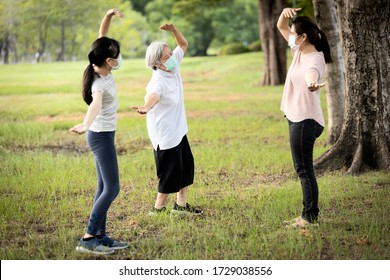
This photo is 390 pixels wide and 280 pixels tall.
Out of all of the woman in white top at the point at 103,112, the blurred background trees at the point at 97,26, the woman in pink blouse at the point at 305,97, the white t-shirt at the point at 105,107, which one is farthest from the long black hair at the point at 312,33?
the blurred background trees at the point at 97,26

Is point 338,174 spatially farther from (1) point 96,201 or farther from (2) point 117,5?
(2) point 117,5

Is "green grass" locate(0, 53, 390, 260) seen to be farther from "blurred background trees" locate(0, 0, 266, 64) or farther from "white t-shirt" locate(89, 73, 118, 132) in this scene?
"blurred background trees" locate(0, 0, 266, 64)

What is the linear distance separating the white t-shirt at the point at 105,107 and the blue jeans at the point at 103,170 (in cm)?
5

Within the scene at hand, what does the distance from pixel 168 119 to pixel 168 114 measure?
0.15 ft

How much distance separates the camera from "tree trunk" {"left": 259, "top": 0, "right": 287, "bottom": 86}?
77.9 ft

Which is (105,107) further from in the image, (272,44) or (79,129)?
(272,44)

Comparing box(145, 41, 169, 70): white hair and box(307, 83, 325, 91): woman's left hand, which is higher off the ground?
box(145, 41, 169, 70): white hair

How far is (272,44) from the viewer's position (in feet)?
78.0

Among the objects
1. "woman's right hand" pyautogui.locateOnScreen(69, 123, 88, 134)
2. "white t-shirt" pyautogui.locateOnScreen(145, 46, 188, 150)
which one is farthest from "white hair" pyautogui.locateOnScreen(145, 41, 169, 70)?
"woman's right hand" pyautogui.locateOnScreen(69, 123, 88, 134)

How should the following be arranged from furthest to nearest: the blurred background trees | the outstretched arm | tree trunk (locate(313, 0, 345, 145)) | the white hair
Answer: the blurred background trees, tree trunk (locate(313, 0, 345, 145)), the white hair, the outstretched arm

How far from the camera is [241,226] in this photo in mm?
6469

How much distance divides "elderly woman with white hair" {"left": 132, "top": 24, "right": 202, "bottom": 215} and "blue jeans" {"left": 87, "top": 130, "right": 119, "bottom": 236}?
2.73 ft

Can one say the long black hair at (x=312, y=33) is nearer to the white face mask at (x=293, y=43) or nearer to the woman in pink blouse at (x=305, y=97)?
the woman in pink blouse at (x=305, y=97)

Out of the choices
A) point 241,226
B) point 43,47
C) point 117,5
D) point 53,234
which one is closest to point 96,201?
point 53,234
